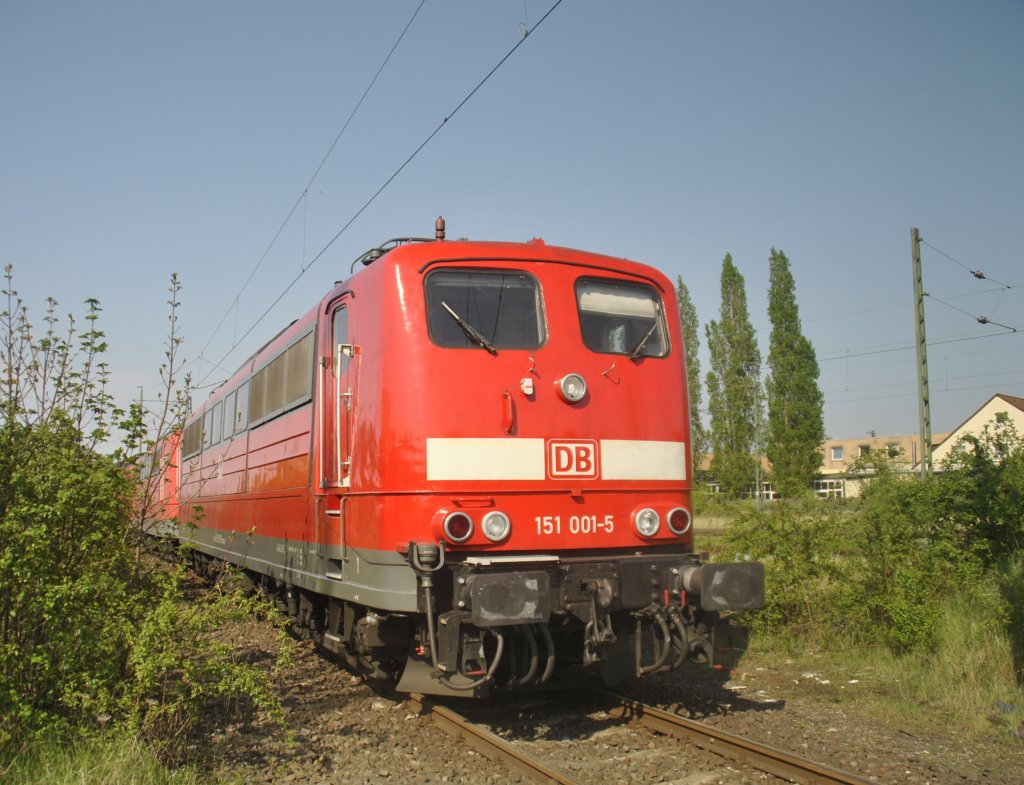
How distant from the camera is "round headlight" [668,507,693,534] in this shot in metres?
6.43

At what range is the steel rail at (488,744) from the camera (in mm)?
5113

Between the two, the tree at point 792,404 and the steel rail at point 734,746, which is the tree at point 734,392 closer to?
the tree at point 792,404

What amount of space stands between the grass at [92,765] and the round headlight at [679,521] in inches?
136

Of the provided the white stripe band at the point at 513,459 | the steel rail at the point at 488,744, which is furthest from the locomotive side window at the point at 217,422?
the white stripe band at the point at 513,459

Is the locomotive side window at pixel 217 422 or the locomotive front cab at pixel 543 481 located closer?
the locomotive front cab at pixel 543 481

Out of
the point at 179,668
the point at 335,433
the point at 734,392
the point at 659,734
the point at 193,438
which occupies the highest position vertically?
the point at 734,392

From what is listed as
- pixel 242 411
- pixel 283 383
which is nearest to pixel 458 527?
pixel 283 383

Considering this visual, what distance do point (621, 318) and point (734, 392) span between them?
125 feet

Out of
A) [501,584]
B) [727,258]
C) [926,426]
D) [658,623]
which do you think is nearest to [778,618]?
[658,623]

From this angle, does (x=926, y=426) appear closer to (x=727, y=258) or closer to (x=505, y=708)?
(x=505, y=708)

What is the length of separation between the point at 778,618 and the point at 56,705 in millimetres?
6545

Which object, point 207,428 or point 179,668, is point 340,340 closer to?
point 179,668

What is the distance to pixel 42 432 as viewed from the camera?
540cm

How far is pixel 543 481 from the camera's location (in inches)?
235
